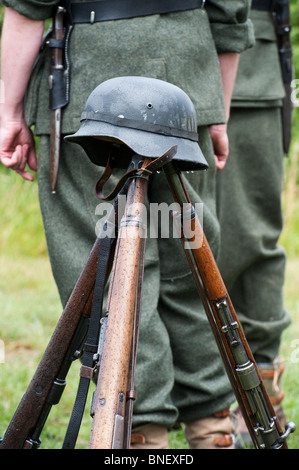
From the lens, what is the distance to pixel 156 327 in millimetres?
1921

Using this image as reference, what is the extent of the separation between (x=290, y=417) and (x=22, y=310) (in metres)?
1.93

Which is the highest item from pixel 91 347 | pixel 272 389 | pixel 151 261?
pixel 91 347

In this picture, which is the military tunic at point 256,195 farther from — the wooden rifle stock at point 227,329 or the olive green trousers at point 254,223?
the wooden rifle stock at point 227,329

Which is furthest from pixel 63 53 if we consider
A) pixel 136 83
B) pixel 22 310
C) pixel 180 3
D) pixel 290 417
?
pixel 22 310

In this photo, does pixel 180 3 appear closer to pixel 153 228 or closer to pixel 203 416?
pixel 153 228

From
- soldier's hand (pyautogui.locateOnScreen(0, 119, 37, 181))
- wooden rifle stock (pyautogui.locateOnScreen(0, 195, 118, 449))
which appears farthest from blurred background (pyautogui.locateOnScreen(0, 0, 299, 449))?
soldier's hand (pyautogui.locateOnScreen(0, 119, 37, 181))

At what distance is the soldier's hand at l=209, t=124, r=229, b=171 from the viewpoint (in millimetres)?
2023

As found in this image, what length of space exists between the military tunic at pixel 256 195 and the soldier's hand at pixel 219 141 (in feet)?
1.57

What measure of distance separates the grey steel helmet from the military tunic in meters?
1.13

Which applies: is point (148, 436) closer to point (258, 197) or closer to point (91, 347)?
point (91, 347)

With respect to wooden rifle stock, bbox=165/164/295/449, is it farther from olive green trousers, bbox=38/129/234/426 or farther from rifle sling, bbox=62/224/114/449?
olive green trousers, bbox=38/129/234/426

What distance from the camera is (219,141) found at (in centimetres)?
205

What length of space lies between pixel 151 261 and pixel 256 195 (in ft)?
2.88

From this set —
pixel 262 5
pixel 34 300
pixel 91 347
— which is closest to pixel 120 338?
pixel 91 347
